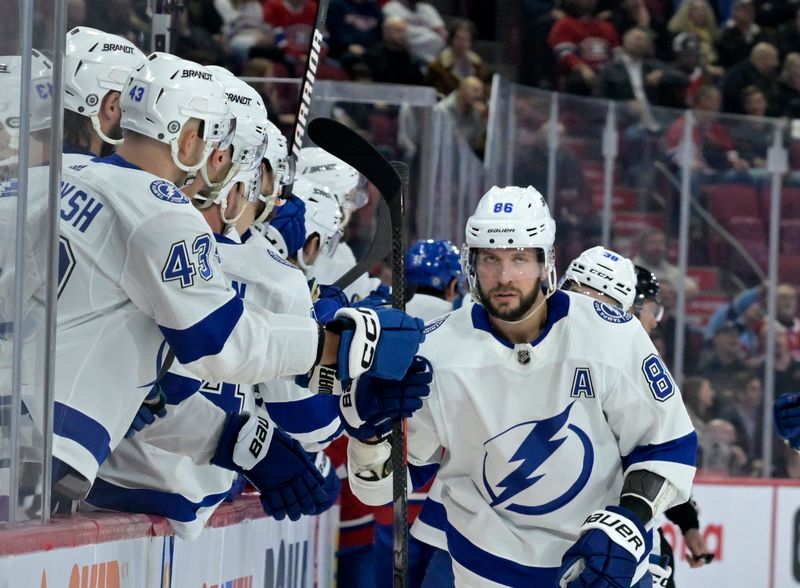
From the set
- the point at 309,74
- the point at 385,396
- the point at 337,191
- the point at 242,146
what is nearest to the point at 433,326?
the point at 385,396

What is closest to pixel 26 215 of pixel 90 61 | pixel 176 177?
pixel 176 177

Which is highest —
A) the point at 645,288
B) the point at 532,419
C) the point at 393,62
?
the point at 393,62

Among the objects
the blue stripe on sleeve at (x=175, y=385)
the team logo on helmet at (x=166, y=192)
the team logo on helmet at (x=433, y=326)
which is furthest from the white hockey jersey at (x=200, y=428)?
the team logo on helmet at (x=166, y=192)

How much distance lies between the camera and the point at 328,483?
3.77 meters

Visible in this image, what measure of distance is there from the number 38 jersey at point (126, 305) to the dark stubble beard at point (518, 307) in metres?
0.82

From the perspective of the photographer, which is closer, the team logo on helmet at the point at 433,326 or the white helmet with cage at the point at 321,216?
the team logo on helmet at the point at 433,326

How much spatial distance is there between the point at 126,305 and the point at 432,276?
10.5ft

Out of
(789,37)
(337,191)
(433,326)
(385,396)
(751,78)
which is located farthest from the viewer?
(789,37)

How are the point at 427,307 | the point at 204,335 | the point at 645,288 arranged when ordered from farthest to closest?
the point at 427,307 → the point at 645,288 → the point at 204,335

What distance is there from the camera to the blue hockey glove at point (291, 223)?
4.53m

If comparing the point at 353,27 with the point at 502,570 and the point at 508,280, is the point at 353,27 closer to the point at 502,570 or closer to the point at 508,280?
the point at 508,280

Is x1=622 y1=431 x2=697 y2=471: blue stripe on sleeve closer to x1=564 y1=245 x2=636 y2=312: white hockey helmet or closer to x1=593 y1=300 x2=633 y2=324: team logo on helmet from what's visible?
x1=593 y1=300 x2=633 y2=324: team logo on helmet

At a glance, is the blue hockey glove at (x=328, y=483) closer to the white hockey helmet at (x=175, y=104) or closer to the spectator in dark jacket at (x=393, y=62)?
the white hockey helmet at (x=175, y=104)

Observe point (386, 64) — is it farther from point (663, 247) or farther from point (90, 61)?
point (90, 61)
